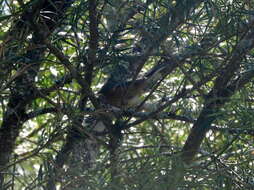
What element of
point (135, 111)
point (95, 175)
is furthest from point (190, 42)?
point (95, 175)

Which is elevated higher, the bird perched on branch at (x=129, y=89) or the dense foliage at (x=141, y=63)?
the bird perched on branch at (x=129, y=89)

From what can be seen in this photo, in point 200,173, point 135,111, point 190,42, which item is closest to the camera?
point 200,173

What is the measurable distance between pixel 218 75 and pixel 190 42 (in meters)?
0.22

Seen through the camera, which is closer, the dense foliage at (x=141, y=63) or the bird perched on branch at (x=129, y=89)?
the dense foliage at (x=141, y=63)

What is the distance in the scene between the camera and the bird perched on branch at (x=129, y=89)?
2.49 meters

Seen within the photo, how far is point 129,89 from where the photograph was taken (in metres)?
2.41

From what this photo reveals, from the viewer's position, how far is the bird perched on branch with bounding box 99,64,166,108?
249 cm

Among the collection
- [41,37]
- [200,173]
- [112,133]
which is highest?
[41,37]

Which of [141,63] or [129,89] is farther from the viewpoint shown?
[129,89]

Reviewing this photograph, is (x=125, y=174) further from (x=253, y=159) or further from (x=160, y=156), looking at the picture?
(x=253, y=159)

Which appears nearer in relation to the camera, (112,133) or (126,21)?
(126,21)

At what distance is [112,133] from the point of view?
2203 mm

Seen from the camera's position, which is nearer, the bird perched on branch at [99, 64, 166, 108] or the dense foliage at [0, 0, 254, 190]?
the dense foliage at [0, 0, 254, 190]

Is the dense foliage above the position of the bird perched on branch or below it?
below
